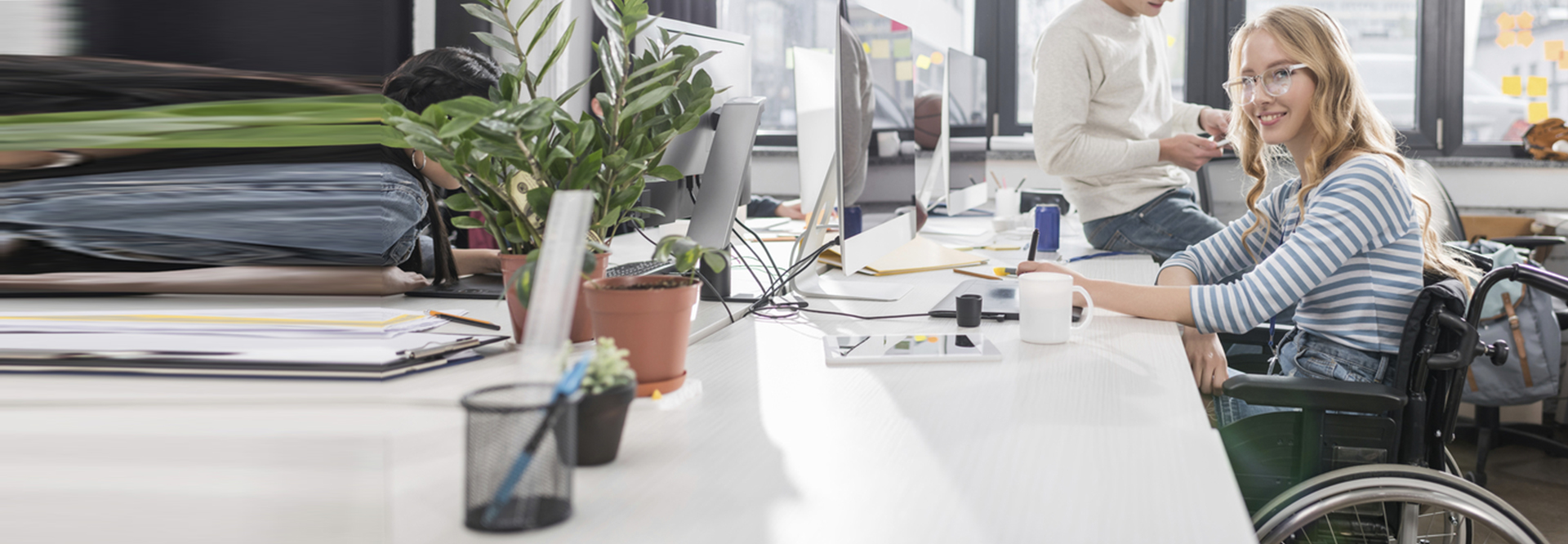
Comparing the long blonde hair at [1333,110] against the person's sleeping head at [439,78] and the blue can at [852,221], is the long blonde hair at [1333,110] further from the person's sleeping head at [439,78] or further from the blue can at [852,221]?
the person's sleeping head at [439,78]

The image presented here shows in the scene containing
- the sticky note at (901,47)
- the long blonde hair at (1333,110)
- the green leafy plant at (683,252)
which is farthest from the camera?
the sticky note at (901,47)

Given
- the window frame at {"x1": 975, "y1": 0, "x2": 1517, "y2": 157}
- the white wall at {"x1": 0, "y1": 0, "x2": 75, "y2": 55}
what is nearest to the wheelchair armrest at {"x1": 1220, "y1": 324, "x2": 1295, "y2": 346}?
the white wall at {"x1": 0, "y1": 0, "x2": 75, "y2": 55}

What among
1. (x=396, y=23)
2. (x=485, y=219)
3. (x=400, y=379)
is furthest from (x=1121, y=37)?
(x=396, y=23)

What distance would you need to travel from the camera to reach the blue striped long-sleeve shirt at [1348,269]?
1.22m

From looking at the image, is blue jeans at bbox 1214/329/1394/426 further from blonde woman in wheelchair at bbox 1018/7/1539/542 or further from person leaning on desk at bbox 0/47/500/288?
person leaning on desk at bbox 0/47/500/288

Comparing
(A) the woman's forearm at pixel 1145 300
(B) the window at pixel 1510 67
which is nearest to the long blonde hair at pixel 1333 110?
(A) the woman's forearm at pixel 1145 300

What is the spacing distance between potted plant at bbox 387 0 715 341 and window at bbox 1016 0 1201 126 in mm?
3318

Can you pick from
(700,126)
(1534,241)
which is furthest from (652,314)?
(1534,241)

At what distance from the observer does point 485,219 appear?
0.98 m

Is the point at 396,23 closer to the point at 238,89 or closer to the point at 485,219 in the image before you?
the point at 238,89

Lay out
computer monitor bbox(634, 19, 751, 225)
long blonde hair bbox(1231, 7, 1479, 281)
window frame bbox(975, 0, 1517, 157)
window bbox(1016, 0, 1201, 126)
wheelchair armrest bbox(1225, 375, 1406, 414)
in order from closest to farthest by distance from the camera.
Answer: wheelchair armrest bbox(1225, 375, 1406, 414)
long blonde hair bbox(1231, 7, 1479, 281)
computer monitor bbox(634, 19, 751, 225)
window frame bbox(975, 0, 1517, 157)
window bbox(1016, 0, 1201, 126)

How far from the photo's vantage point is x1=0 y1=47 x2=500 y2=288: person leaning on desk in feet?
1.18

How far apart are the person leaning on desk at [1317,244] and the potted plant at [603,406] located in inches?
33.4

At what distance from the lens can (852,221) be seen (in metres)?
1.40
